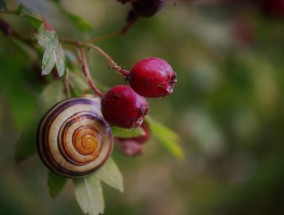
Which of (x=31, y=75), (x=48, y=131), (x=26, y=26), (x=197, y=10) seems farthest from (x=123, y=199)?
(x=48, y=131)

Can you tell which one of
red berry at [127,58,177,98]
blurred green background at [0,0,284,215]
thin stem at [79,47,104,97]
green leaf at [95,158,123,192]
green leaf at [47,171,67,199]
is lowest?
blurred green background at [0,0,284,215]

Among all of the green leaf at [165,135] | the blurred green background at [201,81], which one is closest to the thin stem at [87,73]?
the green leaf at [165,135]

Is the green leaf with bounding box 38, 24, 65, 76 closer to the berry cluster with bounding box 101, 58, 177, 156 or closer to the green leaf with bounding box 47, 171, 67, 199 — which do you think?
the berry cluster with bounding box 101, 58, 177, 156

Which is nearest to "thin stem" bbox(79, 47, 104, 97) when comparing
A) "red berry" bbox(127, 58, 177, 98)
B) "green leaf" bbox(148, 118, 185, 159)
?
"red berry" bbox(127, 58, 177, 98)

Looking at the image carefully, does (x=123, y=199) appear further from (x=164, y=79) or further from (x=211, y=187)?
(x=164, y=79)

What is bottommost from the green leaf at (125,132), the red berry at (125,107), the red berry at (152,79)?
the green leaf at (125,132)

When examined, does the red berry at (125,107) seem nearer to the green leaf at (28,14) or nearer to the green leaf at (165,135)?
the green leaf at (28,14)
